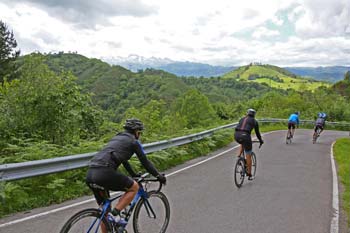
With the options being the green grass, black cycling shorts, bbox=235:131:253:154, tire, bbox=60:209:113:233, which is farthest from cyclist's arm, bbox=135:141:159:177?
black cycling shorts, bbox=235:131:253:154

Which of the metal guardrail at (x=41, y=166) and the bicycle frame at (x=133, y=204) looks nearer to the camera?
the bicycle frame at (x=133, y=204)

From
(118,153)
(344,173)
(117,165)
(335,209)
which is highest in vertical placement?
(118,153)

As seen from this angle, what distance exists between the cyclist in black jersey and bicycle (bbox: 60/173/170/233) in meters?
0.12

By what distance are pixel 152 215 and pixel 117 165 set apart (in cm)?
137

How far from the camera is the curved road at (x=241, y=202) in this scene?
6176mm

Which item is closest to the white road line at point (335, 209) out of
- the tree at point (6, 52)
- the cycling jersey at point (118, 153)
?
the cycling jersey at point (118, 153)

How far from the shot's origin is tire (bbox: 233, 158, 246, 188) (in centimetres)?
951

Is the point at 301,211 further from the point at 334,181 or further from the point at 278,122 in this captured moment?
the point at 278,122

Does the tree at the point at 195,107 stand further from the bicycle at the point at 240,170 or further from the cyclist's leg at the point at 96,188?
the cyclist's leg at the point at 96,188

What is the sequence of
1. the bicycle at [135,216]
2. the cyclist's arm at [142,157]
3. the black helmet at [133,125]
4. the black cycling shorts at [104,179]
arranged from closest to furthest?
the bicycle at [135,216] → the black cycling shorts at [104,179] → the cyclist's arm at [142,157] → the black helmet at [133,125]

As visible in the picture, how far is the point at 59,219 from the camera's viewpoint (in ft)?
20.4

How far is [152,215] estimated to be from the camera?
5.57 meters

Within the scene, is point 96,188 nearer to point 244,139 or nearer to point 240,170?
point 240,170

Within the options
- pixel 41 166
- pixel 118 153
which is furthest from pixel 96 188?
pixel 41 166
